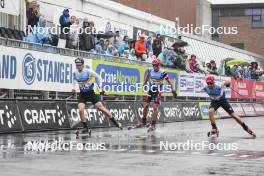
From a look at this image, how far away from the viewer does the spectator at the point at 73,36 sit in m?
20.5

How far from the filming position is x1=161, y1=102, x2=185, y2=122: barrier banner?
2600 centimetres

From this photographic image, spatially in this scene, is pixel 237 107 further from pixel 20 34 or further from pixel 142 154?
pixel 142 154

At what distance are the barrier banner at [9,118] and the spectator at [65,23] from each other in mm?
4412

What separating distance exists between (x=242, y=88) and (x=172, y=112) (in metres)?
11.9

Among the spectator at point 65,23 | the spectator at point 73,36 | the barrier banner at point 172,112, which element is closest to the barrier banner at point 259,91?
the barrier banner at point 172,112

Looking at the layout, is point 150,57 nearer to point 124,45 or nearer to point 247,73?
point 124,45

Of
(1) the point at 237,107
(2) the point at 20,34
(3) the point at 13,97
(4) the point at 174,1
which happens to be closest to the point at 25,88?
(3) the point at 13,97

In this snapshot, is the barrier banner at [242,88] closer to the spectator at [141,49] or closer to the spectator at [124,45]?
the spectator at [141,49]

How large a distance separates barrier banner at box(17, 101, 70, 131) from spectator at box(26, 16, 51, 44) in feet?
6.76

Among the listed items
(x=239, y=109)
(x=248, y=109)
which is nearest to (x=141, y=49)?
(x=239, y=109)

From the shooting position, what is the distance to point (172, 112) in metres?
26.8

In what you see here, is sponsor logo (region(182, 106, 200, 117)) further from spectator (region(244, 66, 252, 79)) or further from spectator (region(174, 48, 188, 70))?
spectator (region(244, 66, 252, 79))

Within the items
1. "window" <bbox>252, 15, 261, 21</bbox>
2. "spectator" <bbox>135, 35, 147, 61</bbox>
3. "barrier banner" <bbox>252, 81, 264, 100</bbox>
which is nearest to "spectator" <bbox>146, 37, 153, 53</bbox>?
"spectator" <bbox>135, 35, 147, 61</bbox>

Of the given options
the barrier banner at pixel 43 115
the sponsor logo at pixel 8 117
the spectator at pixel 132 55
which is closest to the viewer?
the sponsor logo at pixel 8 117
